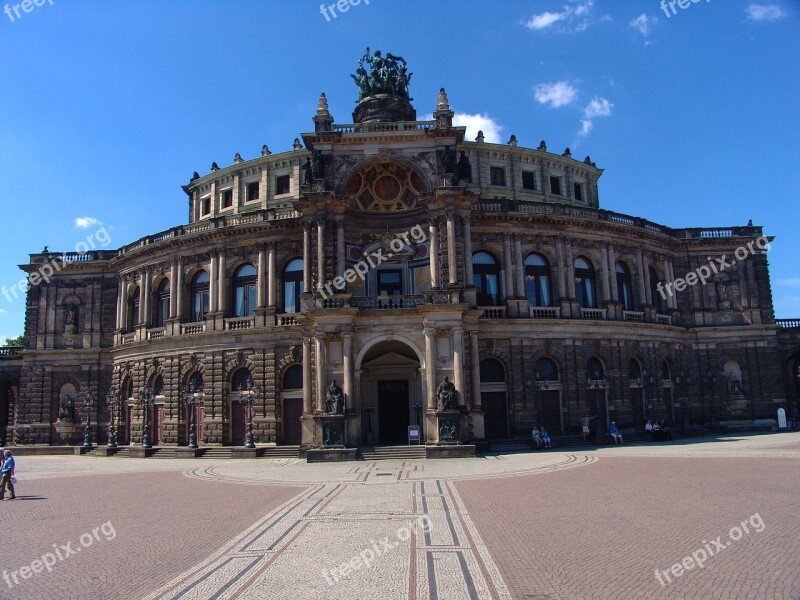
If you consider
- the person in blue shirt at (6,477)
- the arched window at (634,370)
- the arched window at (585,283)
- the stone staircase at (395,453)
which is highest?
the arched window at (585,283)

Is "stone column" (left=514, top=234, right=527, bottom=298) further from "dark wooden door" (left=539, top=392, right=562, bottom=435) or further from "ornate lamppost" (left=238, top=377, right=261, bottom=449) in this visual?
"ornate lamppost" (left=238, top=377, right=261, bottom=449)

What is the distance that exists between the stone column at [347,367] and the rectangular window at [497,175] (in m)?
21.6

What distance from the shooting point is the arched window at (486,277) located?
42.6m

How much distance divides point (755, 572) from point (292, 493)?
1500 centimetres

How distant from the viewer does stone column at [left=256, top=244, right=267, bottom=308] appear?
139ft

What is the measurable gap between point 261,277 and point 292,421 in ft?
34.4

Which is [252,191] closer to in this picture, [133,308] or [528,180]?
[133,308]

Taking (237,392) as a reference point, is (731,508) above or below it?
below

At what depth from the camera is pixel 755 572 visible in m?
10.2

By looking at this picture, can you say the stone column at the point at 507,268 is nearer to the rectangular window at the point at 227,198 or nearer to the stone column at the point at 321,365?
Result: the stone column at the point at 321,365

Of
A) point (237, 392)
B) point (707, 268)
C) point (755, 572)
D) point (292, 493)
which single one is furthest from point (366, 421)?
point (707, 268)

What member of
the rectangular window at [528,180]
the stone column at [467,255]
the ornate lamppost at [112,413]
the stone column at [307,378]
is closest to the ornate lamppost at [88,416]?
the ornate lamppost at [112,413]

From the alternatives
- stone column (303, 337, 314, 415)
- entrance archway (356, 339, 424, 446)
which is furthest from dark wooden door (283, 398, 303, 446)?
entrance archway (356, 339, 424, 446)

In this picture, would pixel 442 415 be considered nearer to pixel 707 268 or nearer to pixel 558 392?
pixel 558 392
